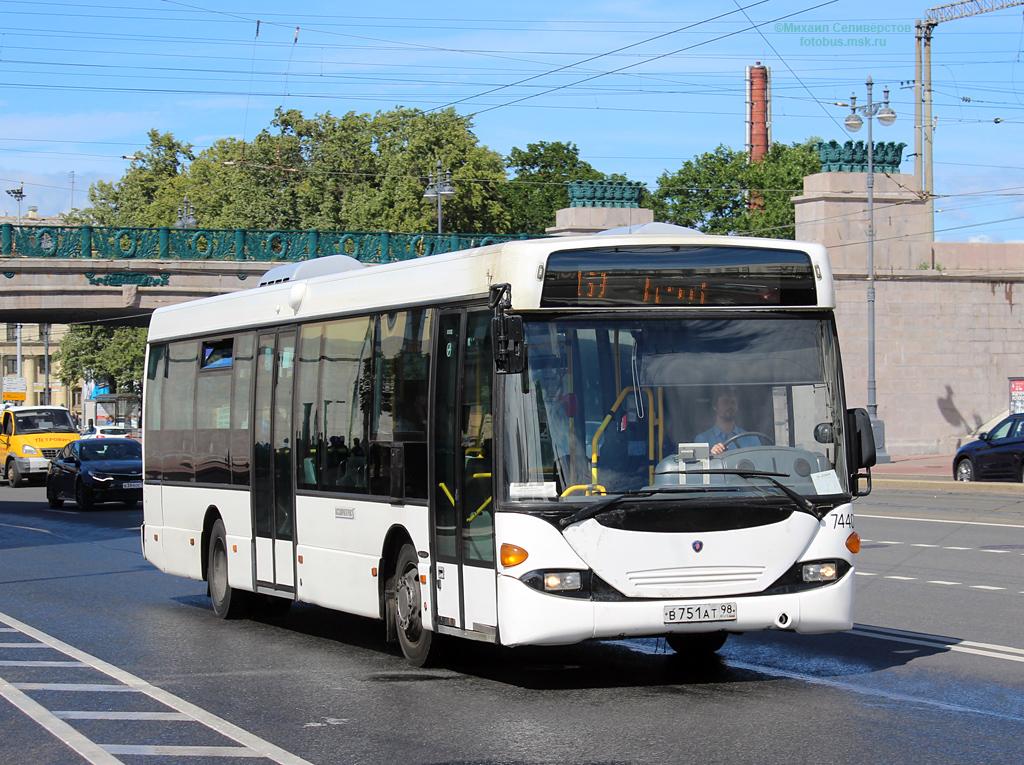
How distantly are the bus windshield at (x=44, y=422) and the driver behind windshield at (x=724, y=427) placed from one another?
36.5m

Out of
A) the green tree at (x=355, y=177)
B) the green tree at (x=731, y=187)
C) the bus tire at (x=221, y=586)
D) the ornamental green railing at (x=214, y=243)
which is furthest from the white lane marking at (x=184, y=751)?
the green tree at (x=731, y=187)

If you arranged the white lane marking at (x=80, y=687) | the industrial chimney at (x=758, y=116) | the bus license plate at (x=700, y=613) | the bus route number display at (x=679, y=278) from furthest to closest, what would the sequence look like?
the industrial chimney at (x=758, y=116)
the white lane marking at (x=80, y=687)
the bus route number display at (x=679, y=278)
the bus license plate at (x=700, y=613)

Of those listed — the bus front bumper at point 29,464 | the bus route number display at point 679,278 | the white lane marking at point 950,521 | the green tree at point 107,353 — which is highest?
the green tree at point 107,353

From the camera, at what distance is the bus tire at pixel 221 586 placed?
12.6 metres

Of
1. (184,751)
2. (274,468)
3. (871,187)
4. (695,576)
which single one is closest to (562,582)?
(695,576)

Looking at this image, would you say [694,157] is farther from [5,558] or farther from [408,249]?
[5,558]

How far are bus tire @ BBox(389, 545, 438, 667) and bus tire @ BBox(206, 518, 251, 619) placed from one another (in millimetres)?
3330

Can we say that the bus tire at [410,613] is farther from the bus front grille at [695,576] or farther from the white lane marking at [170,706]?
the bus front grille at [695,576]

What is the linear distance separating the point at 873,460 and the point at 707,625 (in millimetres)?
1430

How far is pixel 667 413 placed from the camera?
823 cm

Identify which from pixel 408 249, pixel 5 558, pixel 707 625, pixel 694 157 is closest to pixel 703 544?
pixel 707 625

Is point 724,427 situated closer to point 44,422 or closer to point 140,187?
point 44,422

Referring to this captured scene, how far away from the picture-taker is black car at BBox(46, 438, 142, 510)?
30000mm

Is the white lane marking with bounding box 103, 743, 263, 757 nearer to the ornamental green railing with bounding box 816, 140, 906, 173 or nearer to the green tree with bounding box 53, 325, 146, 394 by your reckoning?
the ornamental green railing with bounding box 816, 140, 906, 173
